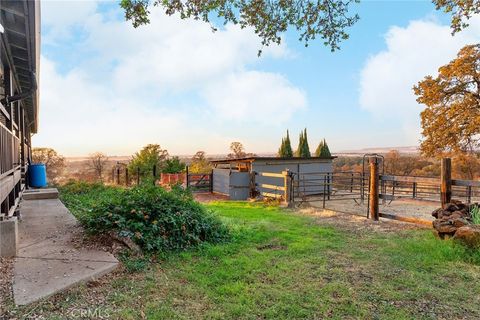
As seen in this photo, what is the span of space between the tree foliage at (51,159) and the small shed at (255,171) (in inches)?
449

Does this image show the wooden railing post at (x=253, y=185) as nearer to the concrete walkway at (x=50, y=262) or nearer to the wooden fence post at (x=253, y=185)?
the wooden fence post at (x=253, y=185)

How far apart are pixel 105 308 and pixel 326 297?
1.88 meters

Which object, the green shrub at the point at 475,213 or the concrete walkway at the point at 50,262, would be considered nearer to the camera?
the concrete walkway at the point at 50,262

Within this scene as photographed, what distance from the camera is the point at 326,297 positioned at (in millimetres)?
2928

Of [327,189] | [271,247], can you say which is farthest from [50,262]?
[327,189]

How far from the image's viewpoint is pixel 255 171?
56.2 ft

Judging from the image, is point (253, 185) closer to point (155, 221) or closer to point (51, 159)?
point (155, 221)

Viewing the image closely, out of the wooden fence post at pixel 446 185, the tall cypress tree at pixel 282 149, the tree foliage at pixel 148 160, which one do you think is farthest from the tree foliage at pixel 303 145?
the wooden fence post at pixel 446 185

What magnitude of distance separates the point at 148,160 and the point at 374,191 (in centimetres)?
1643

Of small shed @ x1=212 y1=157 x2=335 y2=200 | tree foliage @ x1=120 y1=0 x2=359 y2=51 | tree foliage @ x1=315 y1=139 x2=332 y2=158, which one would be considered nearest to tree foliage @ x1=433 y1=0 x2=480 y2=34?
tree foliage @ x1=120 y1=0 x2=359 y2=51

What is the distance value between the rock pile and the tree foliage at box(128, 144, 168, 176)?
17336 millimetres

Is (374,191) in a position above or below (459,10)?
below

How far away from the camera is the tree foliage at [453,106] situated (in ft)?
50.9

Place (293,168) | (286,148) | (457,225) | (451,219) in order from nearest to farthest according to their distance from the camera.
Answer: (457,225) → (451,219) → (293,168) → (286,148)
